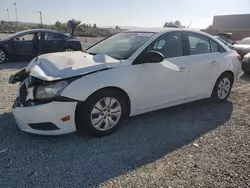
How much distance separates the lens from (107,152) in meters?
3.18

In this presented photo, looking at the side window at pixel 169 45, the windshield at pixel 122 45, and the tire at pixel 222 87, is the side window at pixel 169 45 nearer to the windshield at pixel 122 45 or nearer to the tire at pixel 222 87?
the windshield at pixel 122 45

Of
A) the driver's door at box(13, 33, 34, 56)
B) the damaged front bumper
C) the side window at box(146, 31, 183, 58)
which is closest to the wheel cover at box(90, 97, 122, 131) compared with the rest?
the damaged front bumper

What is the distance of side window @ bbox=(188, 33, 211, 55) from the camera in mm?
4439

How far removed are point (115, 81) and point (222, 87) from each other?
2.77 meters

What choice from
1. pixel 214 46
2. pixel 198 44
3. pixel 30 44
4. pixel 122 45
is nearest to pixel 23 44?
pixel 30 44

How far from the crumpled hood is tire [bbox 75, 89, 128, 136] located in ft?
1.19

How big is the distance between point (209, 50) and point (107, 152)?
2928 mm

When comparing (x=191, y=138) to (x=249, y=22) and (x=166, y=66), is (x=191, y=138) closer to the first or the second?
(x=166, y=66)

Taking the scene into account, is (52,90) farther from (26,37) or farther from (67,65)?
(26,37)

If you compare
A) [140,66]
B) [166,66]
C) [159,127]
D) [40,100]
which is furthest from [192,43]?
[40,100]

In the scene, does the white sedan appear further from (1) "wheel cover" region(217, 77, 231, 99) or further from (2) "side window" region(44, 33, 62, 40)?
(2) "side window" region(44, 33, 62, 40)

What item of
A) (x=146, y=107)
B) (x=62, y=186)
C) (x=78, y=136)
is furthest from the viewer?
(x=146, y=107)

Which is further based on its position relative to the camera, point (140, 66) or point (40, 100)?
point (140, 66)

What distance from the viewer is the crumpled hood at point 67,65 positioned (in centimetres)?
319
